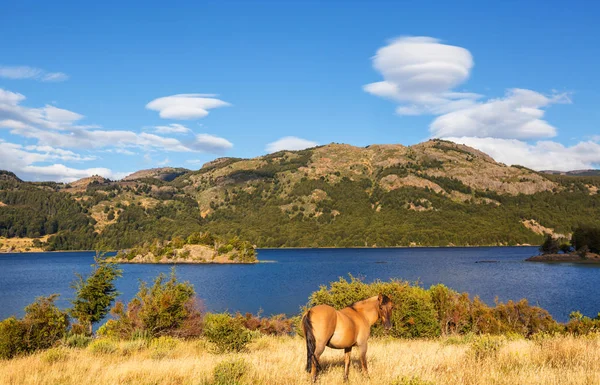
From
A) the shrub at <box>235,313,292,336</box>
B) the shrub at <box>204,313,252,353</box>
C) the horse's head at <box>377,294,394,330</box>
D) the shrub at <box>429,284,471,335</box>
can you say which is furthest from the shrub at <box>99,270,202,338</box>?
the shrub at <box>429,284,471,335</box>

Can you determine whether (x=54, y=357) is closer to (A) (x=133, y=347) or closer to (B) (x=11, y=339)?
(A) (x=133, y=347)

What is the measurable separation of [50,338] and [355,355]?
11873 mm

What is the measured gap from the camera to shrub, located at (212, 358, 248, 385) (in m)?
8.23

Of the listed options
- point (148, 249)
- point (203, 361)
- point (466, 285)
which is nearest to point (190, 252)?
point (148, 249)

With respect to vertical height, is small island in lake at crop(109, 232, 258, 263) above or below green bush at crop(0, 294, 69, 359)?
below

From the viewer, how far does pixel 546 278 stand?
294ft

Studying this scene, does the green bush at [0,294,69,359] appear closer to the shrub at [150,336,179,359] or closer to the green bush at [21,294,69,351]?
the green bush at [21,294,69,351]

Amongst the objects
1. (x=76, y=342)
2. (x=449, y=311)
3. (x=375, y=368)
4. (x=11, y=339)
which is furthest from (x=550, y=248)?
(x=11, y=339)

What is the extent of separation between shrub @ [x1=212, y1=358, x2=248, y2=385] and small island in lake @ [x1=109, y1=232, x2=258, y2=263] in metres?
144

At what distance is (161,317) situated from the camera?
21.2m

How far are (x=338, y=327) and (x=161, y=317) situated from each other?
15393mm

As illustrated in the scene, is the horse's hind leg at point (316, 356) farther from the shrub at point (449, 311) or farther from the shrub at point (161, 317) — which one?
the shrub at point (449, 311)

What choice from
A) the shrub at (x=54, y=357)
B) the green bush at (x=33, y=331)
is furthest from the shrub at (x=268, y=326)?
the shrub at (x=54, y=357)

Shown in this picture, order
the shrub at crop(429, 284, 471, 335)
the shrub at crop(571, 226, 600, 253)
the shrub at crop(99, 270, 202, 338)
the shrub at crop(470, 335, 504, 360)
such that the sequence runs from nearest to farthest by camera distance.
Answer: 1. the shrub at crop(470, 335, 504, 360)
2. the shrub at crop(99, 270, 202, 338)
3. the shrub at crop(429, 284, 471, 335)
4. the shrub at crop(571, 226, 600, 253)
